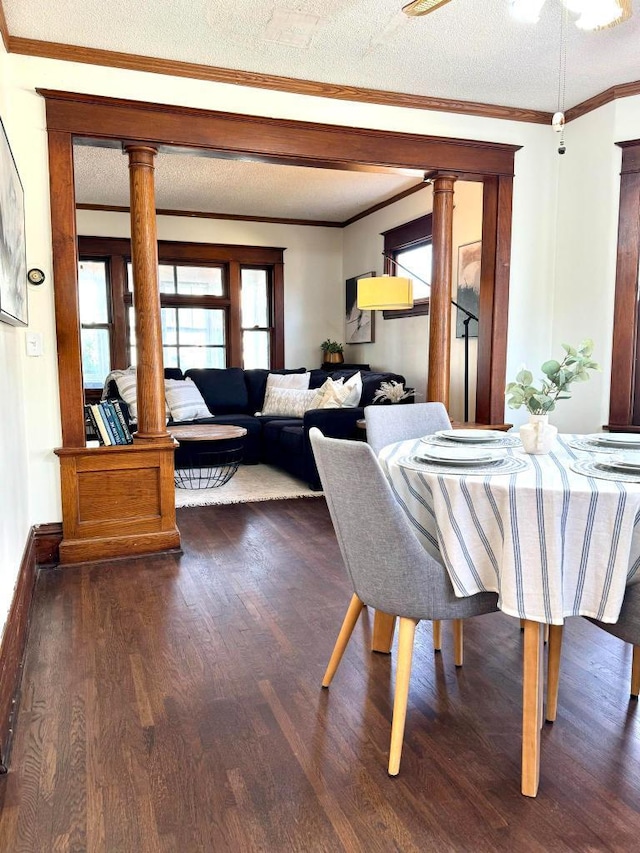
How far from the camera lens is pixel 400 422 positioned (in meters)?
2.59

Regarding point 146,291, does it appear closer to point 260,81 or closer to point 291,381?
point 260,81

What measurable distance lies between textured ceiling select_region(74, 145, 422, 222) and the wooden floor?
3.64 meters

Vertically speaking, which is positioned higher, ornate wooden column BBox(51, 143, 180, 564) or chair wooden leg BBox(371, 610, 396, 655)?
ornate wooden column BBox(51, 143, 180, 564)

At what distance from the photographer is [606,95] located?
3635 millimetres

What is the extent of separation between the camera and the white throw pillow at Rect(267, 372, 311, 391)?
6359mm

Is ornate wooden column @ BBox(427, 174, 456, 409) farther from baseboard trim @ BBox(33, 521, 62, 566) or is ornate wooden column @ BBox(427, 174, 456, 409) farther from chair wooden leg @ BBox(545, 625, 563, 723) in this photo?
baseboard trim @ BBox(33, 521, 62, 566)

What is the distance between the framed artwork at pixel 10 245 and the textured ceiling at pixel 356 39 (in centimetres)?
90

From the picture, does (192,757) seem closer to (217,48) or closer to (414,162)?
(217,48)

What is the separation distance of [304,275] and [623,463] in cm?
620

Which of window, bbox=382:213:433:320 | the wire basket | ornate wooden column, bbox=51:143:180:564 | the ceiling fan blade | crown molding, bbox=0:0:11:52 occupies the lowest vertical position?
the wire basket

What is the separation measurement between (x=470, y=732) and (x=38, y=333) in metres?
2.72

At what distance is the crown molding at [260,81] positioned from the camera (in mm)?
3018

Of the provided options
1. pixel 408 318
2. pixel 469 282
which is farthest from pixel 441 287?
pixel 408 318

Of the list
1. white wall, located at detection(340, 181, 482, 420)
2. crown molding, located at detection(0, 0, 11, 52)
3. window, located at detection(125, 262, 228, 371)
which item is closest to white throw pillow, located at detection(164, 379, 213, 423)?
Result: window, located at detection(125, 262, 228, 371)
